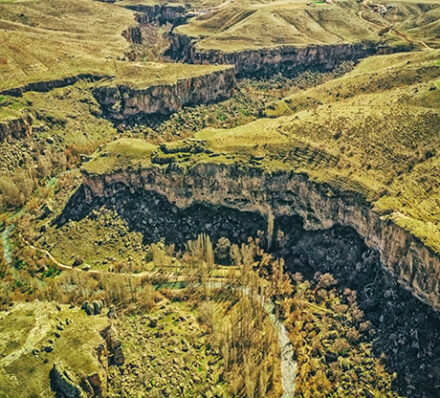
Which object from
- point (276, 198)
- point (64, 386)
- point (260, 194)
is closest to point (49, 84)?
point (260, 194)

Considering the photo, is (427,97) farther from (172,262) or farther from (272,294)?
(172,262)

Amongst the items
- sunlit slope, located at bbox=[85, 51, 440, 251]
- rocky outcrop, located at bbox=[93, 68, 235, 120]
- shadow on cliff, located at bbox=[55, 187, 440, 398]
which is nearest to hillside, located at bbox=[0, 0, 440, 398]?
shadow on cliff, located at bbox=[55, 187, 440, 398]

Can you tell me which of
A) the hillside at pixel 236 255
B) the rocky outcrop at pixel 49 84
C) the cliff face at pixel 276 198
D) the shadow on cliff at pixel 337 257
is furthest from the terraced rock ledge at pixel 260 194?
the rocky outcrop at pixel 49 84

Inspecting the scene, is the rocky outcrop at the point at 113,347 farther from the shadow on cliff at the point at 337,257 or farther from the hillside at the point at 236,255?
the shadow on cliff at the point at 337,257

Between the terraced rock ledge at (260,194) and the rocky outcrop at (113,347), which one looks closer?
the rocky outcrop at (113,347)

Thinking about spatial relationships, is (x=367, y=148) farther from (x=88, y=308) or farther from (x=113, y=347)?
(x=113, y=347)

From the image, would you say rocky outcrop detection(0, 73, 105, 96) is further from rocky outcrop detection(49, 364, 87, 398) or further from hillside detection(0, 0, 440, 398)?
rocky outcrop detection(49, 364, 87, 398)
